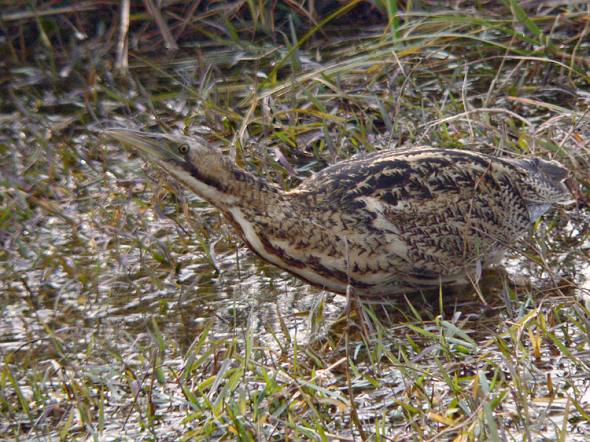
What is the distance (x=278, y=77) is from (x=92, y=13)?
3.52 ft

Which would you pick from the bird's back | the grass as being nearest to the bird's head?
the bird's back

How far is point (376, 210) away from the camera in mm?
4430

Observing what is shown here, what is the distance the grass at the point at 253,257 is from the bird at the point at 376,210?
0.40ft

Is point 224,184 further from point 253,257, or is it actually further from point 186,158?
point 253,257

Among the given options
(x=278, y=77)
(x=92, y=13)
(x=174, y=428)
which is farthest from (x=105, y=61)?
(x=174, y=428)

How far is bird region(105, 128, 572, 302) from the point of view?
14.0 feet

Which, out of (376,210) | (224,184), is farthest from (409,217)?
(224,184)

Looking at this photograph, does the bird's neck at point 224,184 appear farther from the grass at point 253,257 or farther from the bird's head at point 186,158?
the grass at point 253,257

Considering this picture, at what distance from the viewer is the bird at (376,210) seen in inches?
168

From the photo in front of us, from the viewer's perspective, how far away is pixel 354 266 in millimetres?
4328

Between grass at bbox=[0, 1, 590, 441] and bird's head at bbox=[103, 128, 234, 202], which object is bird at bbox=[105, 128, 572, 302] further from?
grass at bbox=[0, 1, 590, 441]

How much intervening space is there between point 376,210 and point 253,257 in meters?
0.78

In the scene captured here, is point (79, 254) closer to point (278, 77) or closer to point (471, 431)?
point (278, 77)

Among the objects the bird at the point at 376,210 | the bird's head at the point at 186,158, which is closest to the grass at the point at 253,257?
the bird at the point at 376,210
